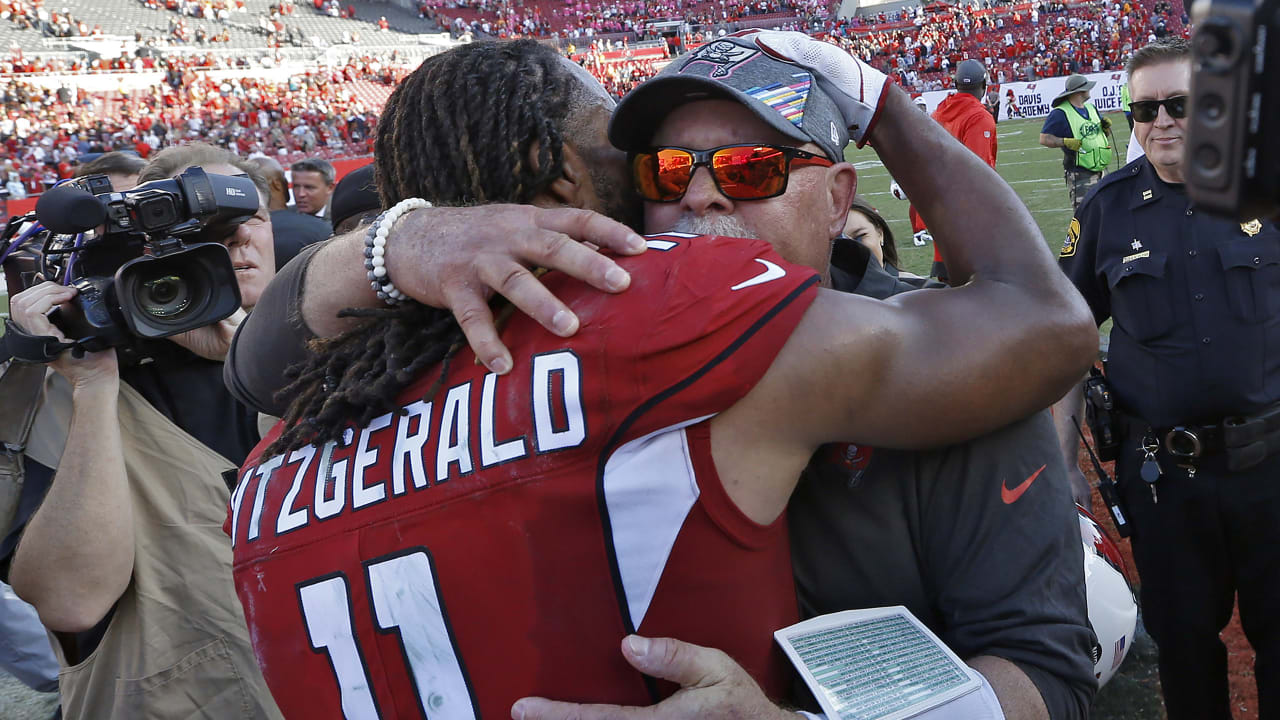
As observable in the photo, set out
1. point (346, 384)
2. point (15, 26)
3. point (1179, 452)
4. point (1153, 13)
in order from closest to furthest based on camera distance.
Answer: point (346, 384), point (1179, 452), point (15, 26), point (1153, 13)

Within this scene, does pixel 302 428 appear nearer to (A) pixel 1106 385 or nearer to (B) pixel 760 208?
(B) pixel 760 208

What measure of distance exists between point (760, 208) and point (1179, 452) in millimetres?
2179

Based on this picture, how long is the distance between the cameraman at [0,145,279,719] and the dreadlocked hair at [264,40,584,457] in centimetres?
79

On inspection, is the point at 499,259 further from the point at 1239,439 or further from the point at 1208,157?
the point at 1239,439

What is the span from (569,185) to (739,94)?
0.31 m

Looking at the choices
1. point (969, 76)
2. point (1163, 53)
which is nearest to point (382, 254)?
point (1163, 53)

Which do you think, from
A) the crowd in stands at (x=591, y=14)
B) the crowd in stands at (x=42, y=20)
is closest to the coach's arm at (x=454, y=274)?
the crowd in stands at (x=42, y=20)

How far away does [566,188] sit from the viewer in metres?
1.50

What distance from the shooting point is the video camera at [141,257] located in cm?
205

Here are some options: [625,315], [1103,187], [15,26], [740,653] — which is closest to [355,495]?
[625,315]

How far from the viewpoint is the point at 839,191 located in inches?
65.3

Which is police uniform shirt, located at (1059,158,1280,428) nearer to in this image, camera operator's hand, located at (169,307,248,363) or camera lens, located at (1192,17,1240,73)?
camera lens, located at (1192,17,1240,73)

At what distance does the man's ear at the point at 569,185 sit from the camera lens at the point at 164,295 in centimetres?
111

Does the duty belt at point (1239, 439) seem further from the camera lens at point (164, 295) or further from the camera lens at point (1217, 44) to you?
the camera lens at point (164, 295)
